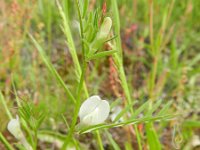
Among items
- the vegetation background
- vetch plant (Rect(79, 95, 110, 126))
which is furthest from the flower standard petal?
the vegetation background

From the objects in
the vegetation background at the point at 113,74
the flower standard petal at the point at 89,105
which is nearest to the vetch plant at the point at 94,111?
the flower standard petal at the point at 89,105

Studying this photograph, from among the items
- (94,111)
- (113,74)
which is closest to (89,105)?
(94,111)

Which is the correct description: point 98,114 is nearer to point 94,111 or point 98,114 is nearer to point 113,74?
point 94,111

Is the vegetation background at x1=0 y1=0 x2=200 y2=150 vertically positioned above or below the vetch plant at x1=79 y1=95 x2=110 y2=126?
below

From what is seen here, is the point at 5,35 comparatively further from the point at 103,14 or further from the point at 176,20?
the point at 103,14

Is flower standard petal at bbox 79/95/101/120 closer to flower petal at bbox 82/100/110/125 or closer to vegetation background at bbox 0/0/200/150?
flower petal at bbox 82/100/110/125

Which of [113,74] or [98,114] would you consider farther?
[113,74]
